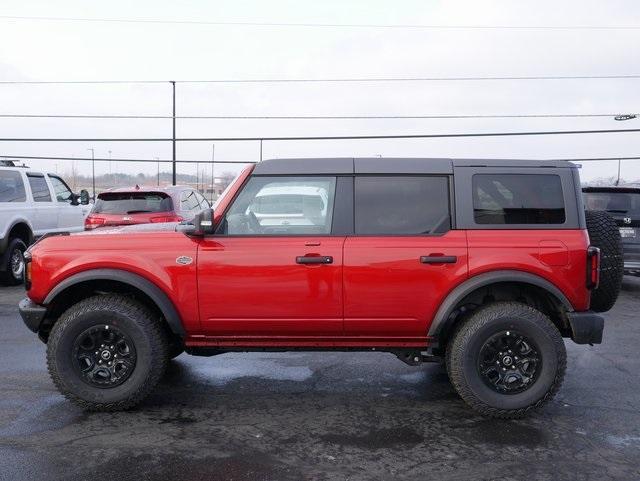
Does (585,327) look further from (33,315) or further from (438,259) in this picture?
(33,315)

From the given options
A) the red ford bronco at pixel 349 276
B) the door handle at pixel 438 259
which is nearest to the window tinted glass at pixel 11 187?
the red ford bronco at pixel 349 276

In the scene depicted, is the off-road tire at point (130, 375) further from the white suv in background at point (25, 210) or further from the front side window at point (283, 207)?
the white suv in background at point (25, 210)

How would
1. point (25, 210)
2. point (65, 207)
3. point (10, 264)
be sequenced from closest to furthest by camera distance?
point (10, 264), point (25, 210), point (65, 207)

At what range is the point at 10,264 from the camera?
10703mm

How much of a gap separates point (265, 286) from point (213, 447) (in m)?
1.16

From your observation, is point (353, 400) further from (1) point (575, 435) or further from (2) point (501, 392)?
(1) point (575, 435)

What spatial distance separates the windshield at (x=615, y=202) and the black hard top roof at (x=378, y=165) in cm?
615

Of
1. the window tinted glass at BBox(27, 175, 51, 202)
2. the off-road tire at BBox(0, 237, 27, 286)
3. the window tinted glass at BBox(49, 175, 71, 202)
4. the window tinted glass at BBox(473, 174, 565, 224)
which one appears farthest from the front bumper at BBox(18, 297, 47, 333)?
the window tinted glass at BBox(49, 175, 71, 202)

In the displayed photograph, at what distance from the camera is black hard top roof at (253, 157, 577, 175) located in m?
4.77

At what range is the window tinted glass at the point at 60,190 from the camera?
12.4 metres

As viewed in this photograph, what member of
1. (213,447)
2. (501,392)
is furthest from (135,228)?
(501,392)

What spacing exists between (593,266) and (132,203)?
29.0 feet

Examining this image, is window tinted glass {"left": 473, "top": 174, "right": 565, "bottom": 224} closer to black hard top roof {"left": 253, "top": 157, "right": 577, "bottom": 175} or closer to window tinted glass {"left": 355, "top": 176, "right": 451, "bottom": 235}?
black hard top roof {"left": 253, "top": 157, "right": 577, "bottom": 175}

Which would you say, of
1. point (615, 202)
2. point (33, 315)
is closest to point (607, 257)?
point (33, 315)
